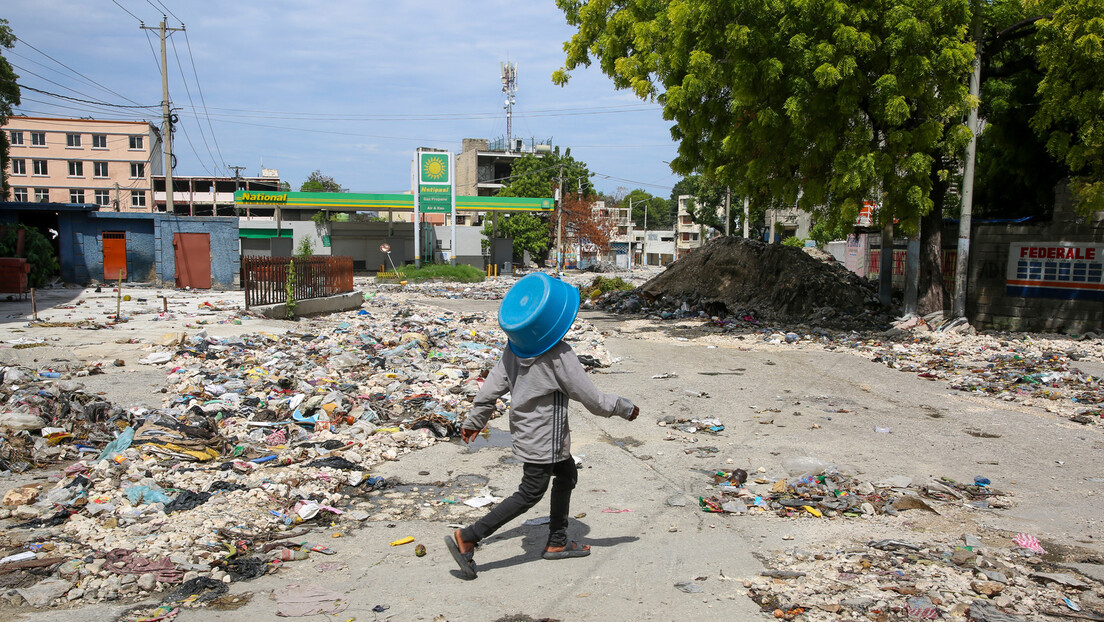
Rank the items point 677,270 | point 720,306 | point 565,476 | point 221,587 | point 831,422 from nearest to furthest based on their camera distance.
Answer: point 221,587 → point 565,476 → point 831,422 → point 720,306 → point 677,270

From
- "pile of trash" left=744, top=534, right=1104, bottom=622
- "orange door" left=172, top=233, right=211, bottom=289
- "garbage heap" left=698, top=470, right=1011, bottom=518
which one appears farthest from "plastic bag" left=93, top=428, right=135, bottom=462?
"orange door" left=172, top=233, right=211, bottom=289

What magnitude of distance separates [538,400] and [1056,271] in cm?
1470

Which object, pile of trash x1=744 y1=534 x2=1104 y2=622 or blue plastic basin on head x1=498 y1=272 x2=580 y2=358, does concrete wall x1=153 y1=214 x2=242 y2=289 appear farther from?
pile of trash x1=744 y1=534 x2=1104 y2=622

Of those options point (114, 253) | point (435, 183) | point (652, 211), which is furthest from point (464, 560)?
point (652, 211)

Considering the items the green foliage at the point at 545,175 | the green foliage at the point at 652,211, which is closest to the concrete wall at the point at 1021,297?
the green foliage at the point at 545,175

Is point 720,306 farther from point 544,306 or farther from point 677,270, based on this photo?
point 544,306

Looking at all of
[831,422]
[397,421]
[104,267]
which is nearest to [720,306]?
[831,422]

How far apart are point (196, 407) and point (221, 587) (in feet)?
11.7

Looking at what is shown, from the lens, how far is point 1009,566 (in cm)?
390

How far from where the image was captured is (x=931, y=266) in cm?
1528

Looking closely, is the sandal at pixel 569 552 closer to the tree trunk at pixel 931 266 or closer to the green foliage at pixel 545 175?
the tree trunk at pixel 931 266

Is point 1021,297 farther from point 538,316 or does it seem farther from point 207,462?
point 207,462

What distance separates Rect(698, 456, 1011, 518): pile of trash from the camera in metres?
4.98

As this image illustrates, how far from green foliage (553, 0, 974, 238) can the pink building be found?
2675 inches
